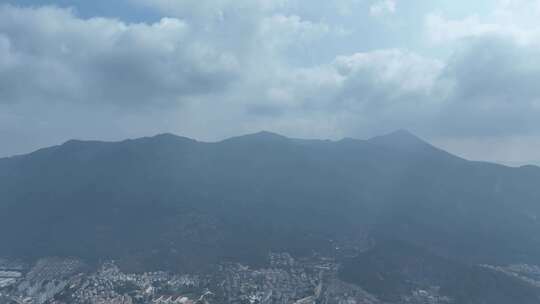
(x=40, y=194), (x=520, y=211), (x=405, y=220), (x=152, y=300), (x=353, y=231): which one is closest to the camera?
(x=152, y=300)

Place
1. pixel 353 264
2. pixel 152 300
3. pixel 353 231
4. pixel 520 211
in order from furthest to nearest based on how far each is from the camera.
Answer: pixel 520 211 < pixel 353 231 < pixel 353 264 < pixel 152 300

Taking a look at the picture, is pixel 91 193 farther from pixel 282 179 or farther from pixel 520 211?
pixel 520 211

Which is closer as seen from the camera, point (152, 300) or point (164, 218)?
point (152, 300)

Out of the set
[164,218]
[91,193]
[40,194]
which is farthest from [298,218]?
[40,194]

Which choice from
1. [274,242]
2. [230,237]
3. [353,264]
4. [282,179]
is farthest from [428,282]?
[282,179]

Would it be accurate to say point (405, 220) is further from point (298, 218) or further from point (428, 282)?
point (428, 282)

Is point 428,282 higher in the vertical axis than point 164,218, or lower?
lower
